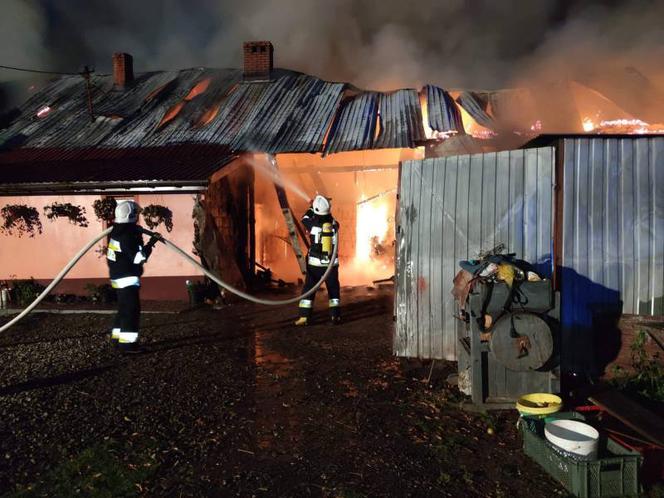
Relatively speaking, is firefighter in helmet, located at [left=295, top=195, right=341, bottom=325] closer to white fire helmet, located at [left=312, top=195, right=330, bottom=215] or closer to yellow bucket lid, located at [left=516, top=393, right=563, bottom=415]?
white fire helmet, located at [left=312, top=195, right=330, bottom=215]

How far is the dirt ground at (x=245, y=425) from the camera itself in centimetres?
324

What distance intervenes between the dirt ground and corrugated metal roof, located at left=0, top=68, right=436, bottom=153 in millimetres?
6282

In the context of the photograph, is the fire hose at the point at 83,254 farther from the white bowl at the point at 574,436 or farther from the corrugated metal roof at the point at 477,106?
the corrugated metal roof at the point at 477,106

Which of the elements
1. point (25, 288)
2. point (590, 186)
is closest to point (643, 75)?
point (590, 186)

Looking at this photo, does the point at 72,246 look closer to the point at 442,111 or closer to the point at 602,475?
the point at 442,111

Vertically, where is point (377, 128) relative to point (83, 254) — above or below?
above

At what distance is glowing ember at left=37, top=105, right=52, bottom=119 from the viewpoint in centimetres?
1492

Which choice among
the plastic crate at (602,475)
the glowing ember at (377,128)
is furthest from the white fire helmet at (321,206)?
the plastic crate at (602,475)

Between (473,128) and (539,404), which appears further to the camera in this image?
(473,128)

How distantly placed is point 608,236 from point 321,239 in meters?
4.15

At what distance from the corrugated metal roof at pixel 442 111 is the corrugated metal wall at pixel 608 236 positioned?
20.9 feet

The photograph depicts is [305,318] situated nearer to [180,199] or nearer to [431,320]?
[431,320]

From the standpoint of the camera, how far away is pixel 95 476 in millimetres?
3320

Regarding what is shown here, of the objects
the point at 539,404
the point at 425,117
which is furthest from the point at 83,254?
the point at 425,117
